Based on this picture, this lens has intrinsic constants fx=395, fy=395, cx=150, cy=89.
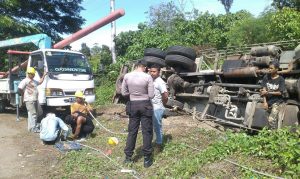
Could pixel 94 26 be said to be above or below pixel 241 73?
above

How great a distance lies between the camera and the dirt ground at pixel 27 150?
24.5ft

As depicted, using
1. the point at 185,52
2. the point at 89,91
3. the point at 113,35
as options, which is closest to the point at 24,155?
the point at 89,91

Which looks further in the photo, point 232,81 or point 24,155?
point 232,81

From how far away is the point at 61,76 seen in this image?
A: 12.4 m

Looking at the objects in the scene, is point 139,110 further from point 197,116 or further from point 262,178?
point 197,116

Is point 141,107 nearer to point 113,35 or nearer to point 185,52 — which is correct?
point 185,52

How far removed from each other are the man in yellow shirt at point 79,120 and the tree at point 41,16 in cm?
1304

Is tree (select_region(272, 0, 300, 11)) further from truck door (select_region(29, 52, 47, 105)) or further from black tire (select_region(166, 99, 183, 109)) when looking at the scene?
truck door (select_region(29, 52, 47, 105))

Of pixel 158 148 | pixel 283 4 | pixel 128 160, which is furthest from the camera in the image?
pixel 283 4

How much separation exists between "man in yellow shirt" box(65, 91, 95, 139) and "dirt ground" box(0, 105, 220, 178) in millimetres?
771

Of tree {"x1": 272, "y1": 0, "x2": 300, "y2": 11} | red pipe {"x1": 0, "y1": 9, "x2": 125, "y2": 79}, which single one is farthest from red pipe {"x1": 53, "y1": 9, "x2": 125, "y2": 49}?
tree {"x1": 272, "y1": 0, "x2": 300, "y2": 11}

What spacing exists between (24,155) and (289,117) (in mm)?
5720

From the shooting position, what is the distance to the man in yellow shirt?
31.7 ft

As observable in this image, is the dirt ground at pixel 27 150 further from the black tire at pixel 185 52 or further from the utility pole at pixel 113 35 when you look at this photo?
the utility pole at pixel 113 35
